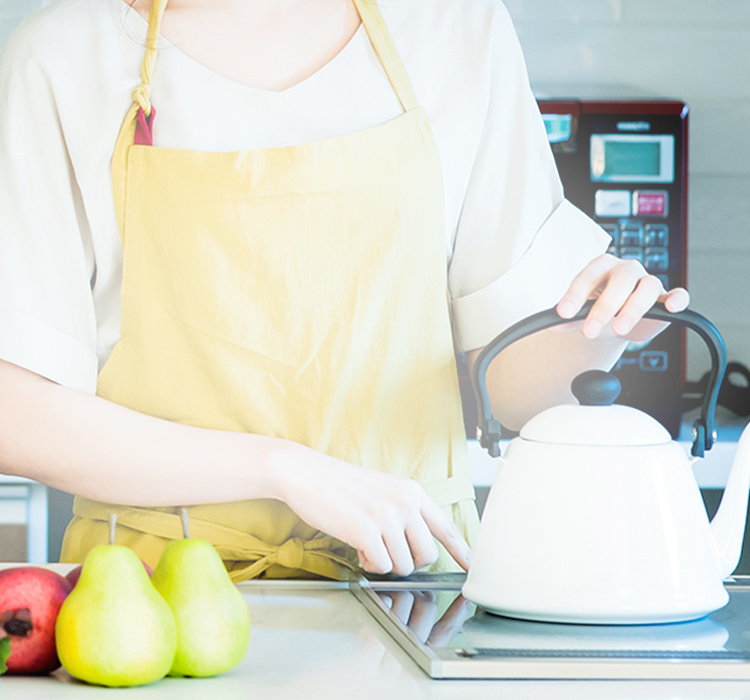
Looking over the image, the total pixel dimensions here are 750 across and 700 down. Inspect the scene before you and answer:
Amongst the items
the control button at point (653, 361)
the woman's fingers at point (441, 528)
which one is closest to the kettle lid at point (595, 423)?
the woman's fingers at point (441, 528)

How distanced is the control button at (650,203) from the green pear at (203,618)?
3.50 feet

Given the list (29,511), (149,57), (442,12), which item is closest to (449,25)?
(442,12)

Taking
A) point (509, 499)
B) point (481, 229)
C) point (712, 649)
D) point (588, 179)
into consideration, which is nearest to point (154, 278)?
point (481, 229)

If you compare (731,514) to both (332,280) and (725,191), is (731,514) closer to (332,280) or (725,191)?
(332,280)

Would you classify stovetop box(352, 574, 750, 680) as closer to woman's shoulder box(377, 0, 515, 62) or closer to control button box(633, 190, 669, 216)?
woman's shoulder box(377, 0, 515, 62)

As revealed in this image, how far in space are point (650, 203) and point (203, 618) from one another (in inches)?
43.4

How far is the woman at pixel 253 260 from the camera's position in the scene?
892 millimetres

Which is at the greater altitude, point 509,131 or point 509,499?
point 509,131

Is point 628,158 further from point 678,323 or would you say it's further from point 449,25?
point 678,323

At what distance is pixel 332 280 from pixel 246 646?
0.48 m

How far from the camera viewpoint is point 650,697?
464 millimetres

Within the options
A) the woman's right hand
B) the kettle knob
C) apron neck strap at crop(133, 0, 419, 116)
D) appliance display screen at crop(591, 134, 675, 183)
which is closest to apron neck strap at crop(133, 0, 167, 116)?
apron neck strap at crop(133, 0, 419, 116)

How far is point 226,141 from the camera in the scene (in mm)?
947

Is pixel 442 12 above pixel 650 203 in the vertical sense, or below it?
above
